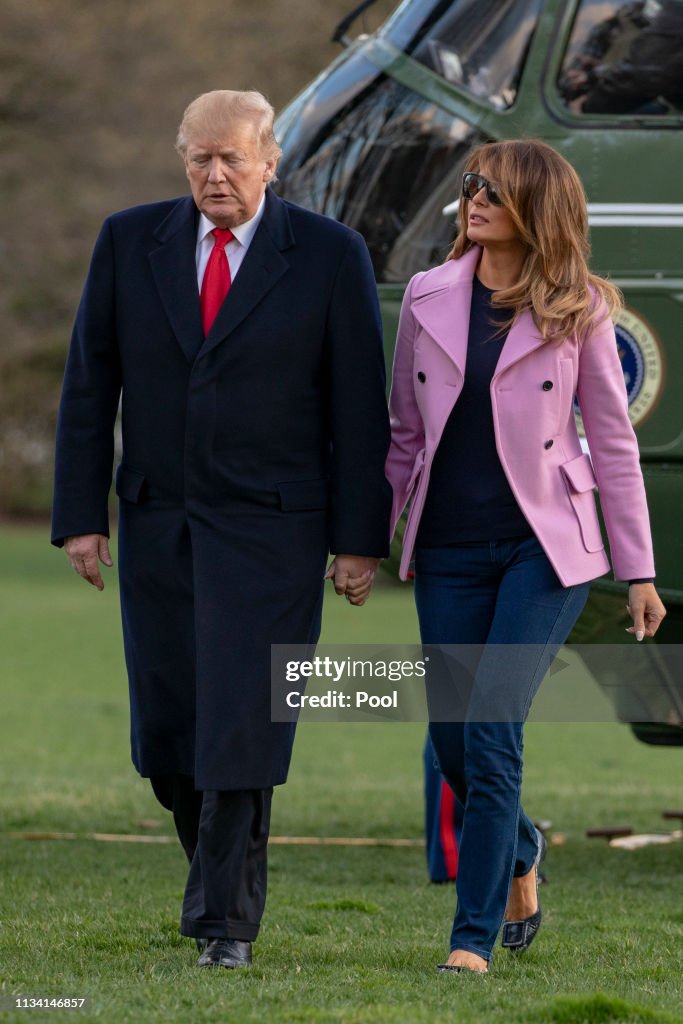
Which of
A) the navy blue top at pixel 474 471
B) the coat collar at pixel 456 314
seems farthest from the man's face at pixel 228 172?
the navy blue top at pixel 474 471

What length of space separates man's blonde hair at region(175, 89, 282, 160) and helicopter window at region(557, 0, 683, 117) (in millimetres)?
1766

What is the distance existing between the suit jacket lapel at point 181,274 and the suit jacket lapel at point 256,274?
50mm

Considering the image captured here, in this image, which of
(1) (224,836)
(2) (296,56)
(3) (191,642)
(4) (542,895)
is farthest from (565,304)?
(2) (296,56)

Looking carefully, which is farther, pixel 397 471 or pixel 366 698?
pixel 366 698

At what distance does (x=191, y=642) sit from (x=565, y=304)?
121 centimetres

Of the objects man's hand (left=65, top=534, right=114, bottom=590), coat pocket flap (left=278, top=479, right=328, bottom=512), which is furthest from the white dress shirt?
man's hand (left=65, top=534, right=114, bottom=590)

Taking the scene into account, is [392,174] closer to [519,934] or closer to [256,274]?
[256,274]

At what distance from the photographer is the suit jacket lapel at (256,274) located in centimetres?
442

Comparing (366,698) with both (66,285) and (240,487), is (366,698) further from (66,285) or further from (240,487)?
(66,285)

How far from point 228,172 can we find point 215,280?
0.88 feet

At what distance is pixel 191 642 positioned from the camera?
4.47m

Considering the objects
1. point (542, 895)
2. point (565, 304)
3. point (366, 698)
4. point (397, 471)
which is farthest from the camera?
point (542, 895)

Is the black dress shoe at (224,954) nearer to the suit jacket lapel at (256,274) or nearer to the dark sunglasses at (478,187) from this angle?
the suit jacket lapel at (256,274)

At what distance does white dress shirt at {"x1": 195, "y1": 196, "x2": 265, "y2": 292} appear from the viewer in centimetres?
452
